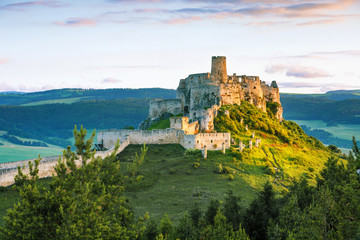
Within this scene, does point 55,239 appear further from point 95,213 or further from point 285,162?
point 285,162

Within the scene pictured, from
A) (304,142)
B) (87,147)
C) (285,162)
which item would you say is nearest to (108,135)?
(285,162)

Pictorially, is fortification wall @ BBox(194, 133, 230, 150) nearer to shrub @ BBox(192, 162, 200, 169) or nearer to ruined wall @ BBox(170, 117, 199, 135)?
ruined wall @ BBox(170, 117, 199, 135)

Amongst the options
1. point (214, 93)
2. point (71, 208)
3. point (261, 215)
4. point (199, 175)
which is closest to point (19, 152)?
point (214, 93)

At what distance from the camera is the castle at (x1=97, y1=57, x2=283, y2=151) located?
66.6m

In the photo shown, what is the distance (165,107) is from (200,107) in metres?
11.8

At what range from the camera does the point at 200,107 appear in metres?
82.1

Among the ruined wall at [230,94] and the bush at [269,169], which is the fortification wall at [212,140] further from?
the ruined wall at [230,94]

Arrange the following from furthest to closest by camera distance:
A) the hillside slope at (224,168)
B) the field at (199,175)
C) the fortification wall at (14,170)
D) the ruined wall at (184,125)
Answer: the ruined wall at (184,125)
the hillside slope at (224,168)
the fortification wall at (14,170)
the field at (199,175)

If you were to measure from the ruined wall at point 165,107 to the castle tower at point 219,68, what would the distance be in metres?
9.10

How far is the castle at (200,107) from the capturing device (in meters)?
66.6

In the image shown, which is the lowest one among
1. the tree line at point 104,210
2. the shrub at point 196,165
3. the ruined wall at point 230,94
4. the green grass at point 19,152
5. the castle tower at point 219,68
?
the green grass at point 19,152

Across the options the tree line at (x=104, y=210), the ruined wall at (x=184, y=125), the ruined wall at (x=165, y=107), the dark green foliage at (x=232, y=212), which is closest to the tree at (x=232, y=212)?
the dark green foliage at (x=232, y=212)

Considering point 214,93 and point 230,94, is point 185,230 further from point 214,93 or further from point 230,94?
point 230,94

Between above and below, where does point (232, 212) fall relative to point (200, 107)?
below
